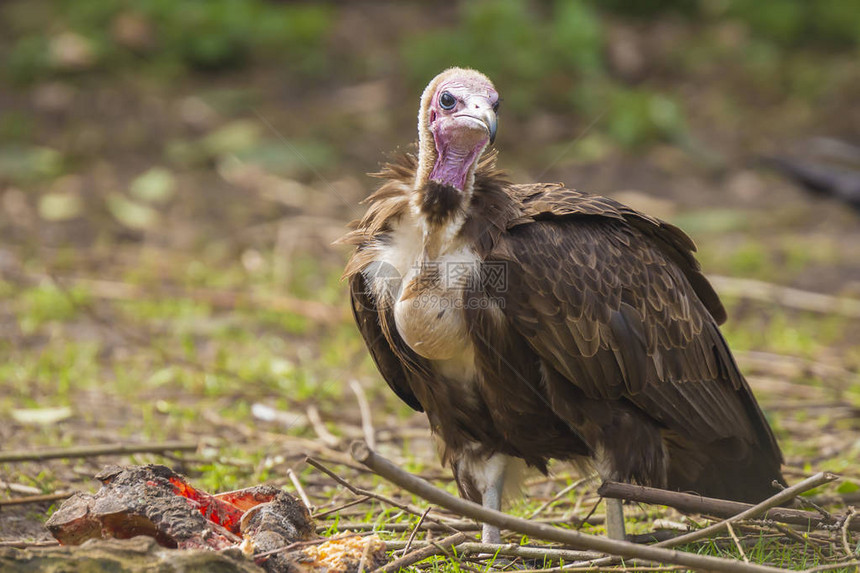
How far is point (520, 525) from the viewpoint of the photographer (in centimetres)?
276

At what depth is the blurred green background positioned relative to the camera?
5.71 m

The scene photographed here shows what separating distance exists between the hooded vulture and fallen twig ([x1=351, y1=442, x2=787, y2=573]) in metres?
0.78

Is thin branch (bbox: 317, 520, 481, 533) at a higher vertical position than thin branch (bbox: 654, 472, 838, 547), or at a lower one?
lower

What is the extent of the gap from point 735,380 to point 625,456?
699mm

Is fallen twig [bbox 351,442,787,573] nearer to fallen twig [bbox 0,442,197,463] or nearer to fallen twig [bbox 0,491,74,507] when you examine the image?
fallen twig [bbox 0,491,74,507]

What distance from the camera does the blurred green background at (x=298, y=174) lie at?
18.7ft

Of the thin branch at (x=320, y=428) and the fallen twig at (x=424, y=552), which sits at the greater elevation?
the fallen twig at (x=424, y=552)

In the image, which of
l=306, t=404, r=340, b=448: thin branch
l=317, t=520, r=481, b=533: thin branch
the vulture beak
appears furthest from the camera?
l=306, t=404, r=340, b=448: thin branch

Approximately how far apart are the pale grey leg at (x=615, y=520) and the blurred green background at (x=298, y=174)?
140 cm

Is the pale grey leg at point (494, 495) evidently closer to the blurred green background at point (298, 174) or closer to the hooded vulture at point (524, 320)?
the hooded vulture at point (524, 320)

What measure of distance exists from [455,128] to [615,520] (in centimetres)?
150

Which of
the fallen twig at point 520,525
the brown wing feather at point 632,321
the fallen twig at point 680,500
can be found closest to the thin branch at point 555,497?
the brown wing feather at point 632,321

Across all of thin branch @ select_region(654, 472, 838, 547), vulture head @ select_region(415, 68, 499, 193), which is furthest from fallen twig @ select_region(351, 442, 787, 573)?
vulture head @ select_region(415, 68, 499, 193)

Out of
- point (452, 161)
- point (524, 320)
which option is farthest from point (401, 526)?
point (452, 161)
